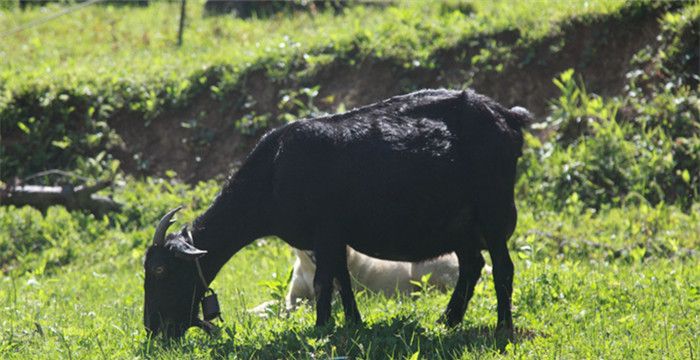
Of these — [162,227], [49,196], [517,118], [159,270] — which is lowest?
[49,196]

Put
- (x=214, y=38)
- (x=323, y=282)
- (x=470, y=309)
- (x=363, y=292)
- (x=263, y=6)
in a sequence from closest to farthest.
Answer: (x=323, y=282) < (x=470, y=309) < (x=363, y=292) < (x=214, y=38) < (x=263, y=6)

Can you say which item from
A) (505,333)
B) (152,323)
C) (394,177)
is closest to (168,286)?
(152,323)

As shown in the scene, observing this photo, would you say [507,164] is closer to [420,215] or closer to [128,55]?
[420,215]

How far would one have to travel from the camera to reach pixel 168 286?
24.8ft

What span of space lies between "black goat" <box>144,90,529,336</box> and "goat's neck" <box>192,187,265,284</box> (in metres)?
0.01

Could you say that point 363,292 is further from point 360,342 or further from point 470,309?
point 360,342

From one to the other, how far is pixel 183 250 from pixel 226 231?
1.39ft

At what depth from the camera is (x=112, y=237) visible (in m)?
12.2

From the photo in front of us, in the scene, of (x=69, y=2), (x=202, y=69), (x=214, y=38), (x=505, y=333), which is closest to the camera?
(x=505, y=333)

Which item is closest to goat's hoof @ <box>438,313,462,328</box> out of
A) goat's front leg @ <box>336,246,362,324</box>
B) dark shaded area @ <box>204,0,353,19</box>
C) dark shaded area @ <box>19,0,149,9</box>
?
goat's front leg @ <box>336,246,362,324</box>

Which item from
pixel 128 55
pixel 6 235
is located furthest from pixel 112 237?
pixel 128 55

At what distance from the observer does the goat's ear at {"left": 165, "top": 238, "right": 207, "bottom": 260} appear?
24.2ft

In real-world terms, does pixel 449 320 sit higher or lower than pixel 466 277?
lower

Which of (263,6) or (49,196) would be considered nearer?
(49,196)
